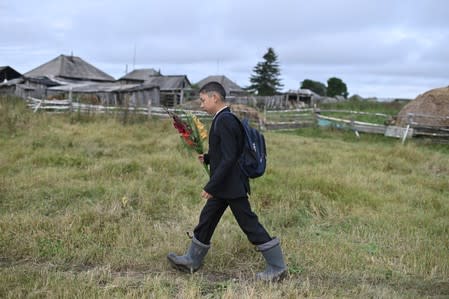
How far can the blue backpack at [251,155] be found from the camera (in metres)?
3.93

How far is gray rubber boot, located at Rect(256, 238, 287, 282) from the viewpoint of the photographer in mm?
4074

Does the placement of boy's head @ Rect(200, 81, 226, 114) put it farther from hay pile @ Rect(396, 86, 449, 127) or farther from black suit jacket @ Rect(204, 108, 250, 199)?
hay pile @ Rect(396, 86, 449, 127)

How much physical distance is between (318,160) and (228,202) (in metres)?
7.42

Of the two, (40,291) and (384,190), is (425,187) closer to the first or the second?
(384,190)

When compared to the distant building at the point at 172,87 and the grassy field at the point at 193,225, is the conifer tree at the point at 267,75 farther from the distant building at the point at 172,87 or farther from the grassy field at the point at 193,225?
A: the grassy field at the point at 193,225

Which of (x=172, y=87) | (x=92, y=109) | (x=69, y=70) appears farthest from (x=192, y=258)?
(x=69, y=70)

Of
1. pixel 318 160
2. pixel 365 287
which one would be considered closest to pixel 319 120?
pixel 318 160

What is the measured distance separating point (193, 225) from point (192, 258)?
138 cm

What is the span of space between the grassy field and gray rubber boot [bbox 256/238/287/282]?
3.9 inches

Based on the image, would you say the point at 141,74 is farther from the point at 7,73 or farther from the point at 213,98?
the point at 213,98

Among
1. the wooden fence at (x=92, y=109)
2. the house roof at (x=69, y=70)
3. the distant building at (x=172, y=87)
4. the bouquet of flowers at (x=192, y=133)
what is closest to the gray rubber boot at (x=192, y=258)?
the bouquet of flowers at (x=192, y=133)

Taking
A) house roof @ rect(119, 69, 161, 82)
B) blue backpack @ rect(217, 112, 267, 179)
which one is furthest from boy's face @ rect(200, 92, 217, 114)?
house roof @ rect(119, 69, 161, 82)

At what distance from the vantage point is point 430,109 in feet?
64.8

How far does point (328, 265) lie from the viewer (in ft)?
14.8
